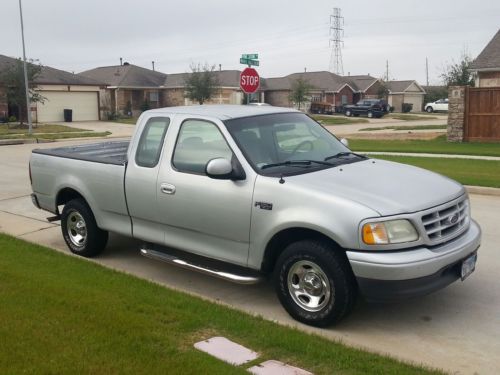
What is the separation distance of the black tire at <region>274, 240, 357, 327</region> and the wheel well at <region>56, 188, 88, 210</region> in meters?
3.18

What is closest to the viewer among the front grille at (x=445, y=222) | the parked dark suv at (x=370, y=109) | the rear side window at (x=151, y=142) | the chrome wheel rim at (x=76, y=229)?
the front grille at (x=445, y=222)

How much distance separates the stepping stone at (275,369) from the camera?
3.75 meters

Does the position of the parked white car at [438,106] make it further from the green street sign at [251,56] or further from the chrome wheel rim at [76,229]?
the chrome wheel rim at [76,229]

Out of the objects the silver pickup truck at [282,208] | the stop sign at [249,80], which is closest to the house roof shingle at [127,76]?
the stop sign at [249,80]

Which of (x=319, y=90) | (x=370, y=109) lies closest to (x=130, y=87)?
(x=319, y=90)

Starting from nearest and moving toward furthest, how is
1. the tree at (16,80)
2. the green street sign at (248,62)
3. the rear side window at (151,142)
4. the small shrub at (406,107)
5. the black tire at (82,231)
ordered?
the rear side window at (151,142) < the black tire at (82,231) < the green street sign at (248,62) < the tree at (16,80) < the small shrub at (406,107)

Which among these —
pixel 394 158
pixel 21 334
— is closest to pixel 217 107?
pixel 21 334

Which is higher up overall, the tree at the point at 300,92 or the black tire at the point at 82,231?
the tree at the point at 300,92

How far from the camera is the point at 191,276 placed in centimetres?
612

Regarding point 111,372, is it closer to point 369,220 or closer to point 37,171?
point 369,220

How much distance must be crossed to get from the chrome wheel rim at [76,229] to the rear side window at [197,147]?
6.01 ft

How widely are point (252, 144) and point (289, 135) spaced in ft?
1.75

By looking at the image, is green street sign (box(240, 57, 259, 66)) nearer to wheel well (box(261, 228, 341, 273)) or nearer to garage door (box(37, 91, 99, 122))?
wheel well (box(261, 228, 341, 273))

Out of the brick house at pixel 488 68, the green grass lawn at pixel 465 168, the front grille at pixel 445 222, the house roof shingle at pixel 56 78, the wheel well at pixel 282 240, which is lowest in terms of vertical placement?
the green grass lawn at pixel 465 168
